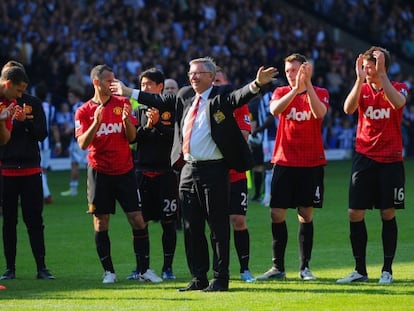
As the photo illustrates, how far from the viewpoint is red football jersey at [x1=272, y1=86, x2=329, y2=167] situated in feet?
40.2

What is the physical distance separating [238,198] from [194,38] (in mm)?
24738

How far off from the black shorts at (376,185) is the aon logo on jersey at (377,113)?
0.44 metres

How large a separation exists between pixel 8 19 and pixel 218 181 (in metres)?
21.4

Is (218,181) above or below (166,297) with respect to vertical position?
above

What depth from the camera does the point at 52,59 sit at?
100 ft

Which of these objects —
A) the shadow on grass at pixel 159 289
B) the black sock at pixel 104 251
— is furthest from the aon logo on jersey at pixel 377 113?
the black sock at pixel 104 251

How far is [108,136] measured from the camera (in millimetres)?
12367

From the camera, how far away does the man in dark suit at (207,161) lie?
36.7 ft

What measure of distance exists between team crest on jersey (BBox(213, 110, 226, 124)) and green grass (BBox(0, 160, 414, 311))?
171 cm

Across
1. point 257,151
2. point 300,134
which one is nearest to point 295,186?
point 300,134

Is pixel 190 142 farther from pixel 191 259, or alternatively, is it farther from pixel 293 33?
pixel 293 33

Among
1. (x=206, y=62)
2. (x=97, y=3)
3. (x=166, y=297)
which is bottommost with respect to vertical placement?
(x=166, y=297)

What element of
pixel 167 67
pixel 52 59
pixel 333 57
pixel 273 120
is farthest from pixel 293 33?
pixel 273 120

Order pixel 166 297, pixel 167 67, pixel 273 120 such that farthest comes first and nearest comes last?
pixel 167 67 → pixel 273 120 → pixel 166 297
